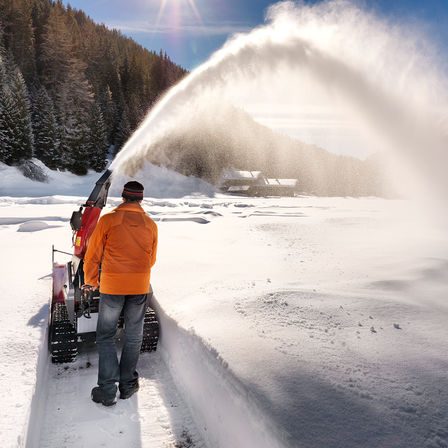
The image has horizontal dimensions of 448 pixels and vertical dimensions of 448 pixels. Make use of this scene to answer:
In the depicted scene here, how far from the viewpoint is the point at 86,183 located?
1511 inches

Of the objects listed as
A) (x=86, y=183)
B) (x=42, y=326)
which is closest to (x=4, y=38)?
(x=86, y=183)

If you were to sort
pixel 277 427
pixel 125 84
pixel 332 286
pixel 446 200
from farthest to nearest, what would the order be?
pixel 125 84
pixel 446 200
pixel 332 286
pixel 277 427

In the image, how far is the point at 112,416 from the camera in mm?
3025

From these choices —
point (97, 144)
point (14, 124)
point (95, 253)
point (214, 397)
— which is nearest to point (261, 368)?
point (214, 397)

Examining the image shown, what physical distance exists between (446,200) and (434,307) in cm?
586

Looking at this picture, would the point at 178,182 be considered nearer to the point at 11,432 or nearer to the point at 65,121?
the point at 65,121

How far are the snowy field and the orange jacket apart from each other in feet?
3.28

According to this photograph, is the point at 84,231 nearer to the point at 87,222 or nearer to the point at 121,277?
the point at 87,222

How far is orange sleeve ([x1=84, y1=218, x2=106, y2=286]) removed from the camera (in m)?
3.01

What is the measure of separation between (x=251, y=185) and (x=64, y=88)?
34.4m

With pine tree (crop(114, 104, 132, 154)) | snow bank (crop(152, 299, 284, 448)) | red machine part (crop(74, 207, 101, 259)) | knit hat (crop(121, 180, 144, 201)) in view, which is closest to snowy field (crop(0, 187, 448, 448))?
snow bank (crop(152, 299, 284, 448))

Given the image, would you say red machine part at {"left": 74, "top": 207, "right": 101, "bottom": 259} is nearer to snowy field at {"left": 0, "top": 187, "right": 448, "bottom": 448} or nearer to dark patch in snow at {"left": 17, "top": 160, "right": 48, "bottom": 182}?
Result: snowy field at {"left": 0, "top": 187, "right": 448, "bottom": 448}

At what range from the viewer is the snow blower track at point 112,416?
274cm

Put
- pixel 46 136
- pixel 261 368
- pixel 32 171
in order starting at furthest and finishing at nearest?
pixel 46 136 → pixel 32 171 → pixel 261 368
